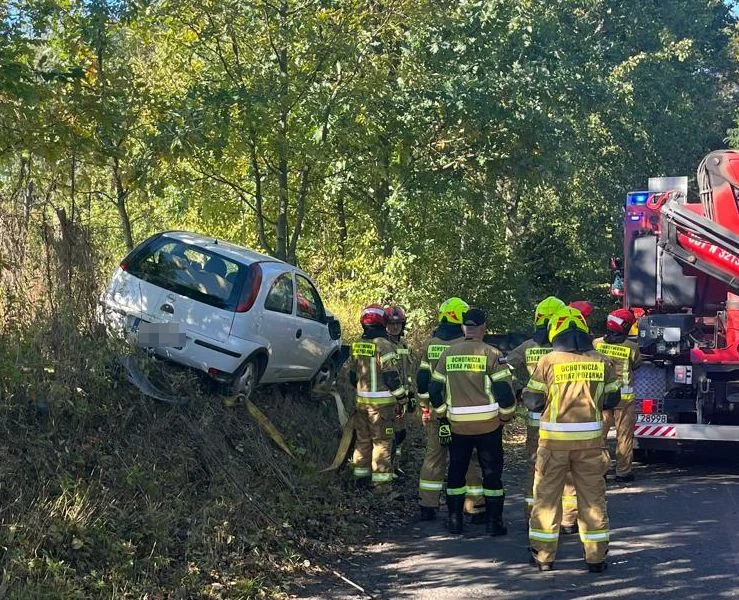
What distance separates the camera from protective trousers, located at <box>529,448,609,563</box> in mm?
6473

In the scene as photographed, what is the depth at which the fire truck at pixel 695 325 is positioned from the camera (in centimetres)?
982

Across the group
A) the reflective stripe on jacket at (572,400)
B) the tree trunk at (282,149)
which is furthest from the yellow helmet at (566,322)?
the tree trunk at (282,149)

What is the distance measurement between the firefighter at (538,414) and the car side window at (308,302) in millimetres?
2676

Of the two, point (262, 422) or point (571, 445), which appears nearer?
point (571, 445)

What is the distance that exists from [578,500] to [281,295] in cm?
416

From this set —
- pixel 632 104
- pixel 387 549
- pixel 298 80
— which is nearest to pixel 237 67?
pixel 298 80

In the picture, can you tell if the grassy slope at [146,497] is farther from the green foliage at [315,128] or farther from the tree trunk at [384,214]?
the tree trunk at [384,214]

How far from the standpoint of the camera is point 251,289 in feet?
29.5

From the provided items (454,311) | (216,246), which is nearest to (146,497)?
(454,311)

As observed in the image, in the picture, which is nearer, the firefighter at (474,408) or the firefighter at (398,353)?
Result: the firefighter at (474,408)

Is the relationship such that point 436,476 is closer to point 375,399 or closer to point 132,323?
point 375,399

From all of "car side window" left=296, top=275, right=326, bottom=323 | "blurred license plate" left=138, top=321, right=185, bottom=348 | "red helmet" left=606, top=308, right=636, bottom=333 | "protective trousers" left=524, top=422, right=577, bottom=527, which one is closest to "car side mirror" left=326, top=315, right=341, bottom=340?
"car side window" left=296, top=275, right=326, bottom=323

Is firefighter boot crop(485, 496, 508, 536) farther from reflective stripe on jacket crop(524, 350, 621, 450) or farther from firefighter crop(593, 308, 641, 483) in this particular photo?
firefighter crop(593, 308, 641, 483)

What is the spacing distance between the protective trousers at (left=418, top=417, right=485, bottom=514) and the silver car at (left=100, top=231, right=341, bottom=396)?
193 cm
